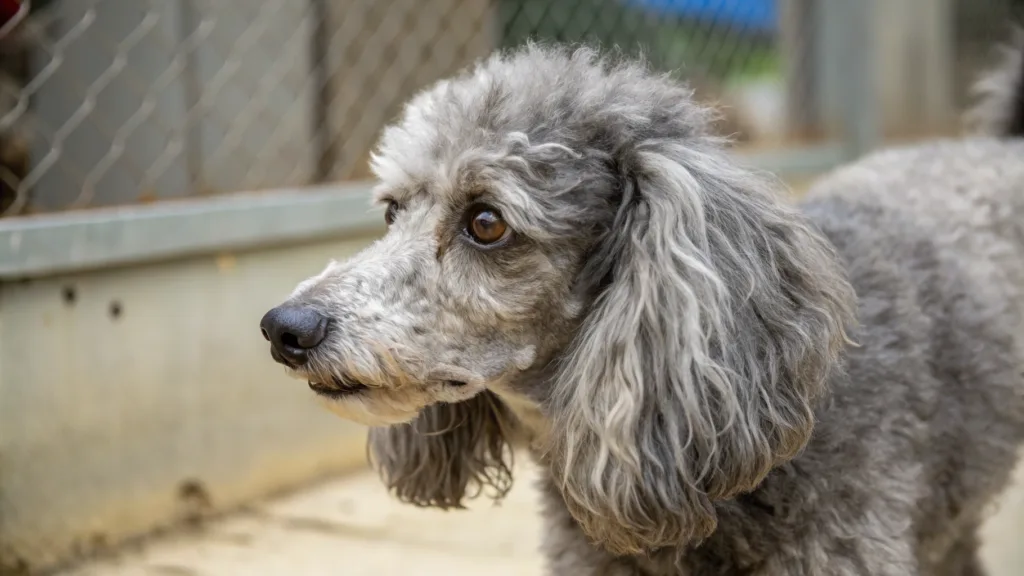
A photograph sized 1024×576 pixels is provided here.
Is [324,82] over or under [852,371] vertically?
over

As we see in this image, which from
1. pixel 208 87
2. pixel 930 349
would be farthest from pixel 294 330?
pixel 208 87

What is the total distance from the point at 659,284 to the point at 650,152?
0.86ft

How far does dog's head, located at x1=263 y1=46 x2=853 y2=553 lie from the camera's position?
5.58 ft

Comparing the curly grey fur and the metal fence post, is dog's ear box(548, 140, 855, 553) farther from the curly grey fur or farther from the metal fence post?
the metal fence post

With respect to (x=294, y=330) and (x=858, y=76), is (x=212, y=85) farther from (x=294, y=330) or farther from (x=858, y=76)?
(x=858, y=76)

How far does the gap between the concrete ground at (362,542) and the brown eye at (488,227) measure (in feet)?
4.49

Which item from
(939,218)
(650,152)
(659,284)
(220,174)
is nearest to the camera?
(659,284)

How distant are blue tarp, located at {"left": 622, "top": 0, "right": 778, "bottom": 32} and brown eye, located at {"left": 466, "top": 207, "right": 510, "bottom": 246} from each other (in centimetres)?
407

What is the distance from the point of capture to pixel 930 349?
7.17 feet

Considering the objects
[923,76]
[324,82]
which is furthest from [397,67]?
[923,76]

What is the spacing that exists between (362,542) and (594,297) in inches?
62.6

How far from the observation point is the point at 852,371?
6.74 feet

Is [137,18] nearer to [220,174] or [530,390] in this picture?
[220,174]

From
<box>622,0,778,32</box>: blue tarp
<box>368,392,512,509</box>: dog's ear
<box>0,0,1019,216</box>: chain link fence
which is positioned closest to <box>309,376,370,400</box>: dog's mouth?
<box>368,392,512,509</box>: dog's ear
